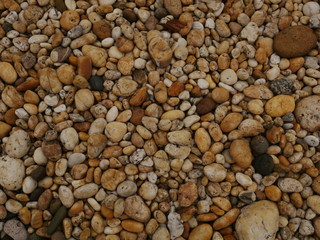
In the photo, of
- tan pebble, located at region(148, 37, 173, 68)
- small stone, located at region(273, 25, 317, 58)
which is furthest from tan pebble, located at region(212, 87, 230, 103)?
small stone, located at region(273, 25, 317, 58)

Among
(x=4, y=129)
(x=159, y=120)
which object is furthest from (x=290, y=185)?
(x=4, y=129)

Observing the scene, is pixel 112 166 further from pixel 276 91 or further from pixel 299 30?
pixel 299 30

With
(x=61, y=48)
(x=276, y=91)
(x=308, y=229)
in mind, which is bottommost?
(x=308, y=229)

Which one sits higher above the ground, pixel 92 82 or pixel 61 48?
pixel 61 48

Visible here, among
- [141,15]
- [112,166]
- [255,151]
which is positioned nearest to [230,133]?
[255,151]

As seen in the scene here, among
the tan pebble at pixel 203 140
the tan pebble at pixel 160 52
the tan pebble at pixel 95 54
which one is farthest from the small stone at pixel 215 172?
the tan pebble at pixel 95 54

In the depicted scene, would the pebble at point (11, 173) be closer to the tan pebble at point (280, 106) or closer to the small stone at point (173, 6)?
the small stone at point (173, 6)

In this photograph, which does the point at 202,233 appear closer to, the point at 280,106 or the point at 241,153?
the point at 241,153
